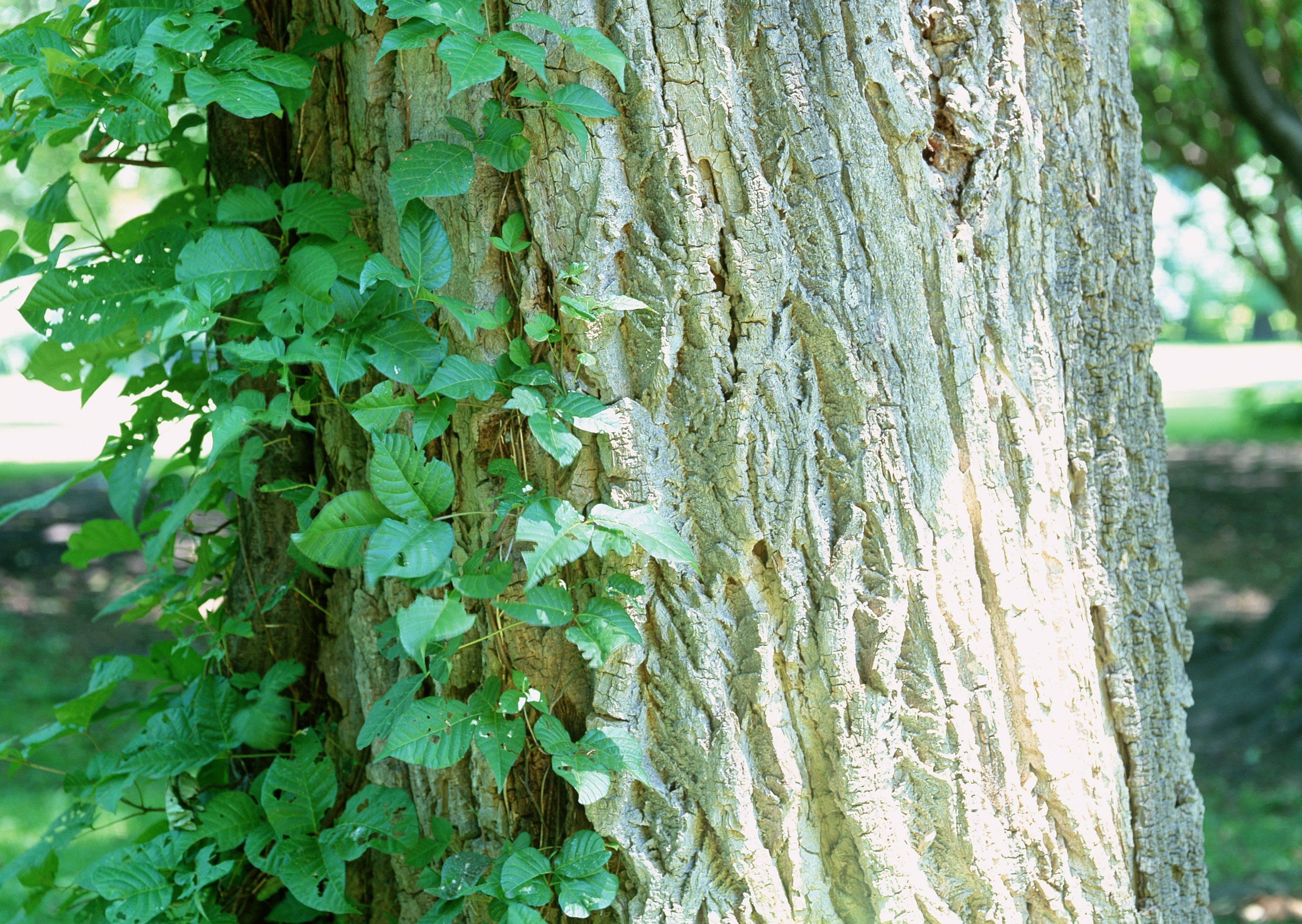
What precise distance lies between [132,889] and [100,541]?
0.69 meters

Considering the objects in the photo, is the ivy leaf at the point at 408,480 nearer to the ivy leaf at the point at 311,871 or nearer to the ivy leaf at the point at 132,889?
the ivy leaf at the point at 311,871

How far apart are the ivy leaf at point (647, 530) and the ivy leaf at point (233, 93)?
2.40ft

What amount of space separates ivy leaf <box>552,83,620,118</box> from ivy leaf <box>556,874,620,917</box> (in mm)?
1054

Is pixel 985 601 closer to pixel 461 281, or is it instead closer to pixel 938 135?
pixel 938 135

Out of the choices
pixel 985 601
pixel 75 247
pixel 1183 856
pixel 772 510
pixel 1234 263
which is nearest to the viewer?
pixel 772 510

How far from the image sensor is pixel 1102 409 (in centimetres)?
176

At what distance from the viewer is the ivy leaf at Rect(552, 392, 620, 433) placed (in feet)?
4.61

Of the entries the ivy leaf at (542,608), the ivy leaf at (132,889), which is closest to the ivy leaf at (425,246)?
the ivy leaf at (542,608)

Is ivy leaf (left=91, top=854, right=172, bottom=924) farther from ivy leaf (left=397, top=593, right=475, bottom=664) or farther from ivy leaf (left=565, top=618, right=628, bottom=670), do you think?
ivy leaf (left=565, top=618, right=628, bottom=670)

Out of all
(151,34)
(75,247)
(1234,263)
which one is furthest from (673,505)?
(1234,263)

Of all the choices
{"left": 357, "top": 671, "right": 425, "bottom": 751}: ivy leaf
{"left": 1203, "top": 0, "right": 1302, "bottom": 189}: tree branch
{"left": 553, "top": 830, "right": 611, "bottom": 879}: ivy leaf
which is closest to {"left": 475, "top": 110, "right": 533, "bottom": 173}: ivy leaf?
{"left": 357, "top": 671, "right": 425, "bottom": 751}: ivy leaf

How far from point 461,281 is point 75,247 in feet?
2.44

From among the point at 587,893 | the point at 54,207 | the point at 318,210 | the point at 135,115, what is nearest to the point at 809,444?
the point at 587,893

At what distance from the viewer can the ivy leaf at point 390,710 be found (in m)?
1.45
